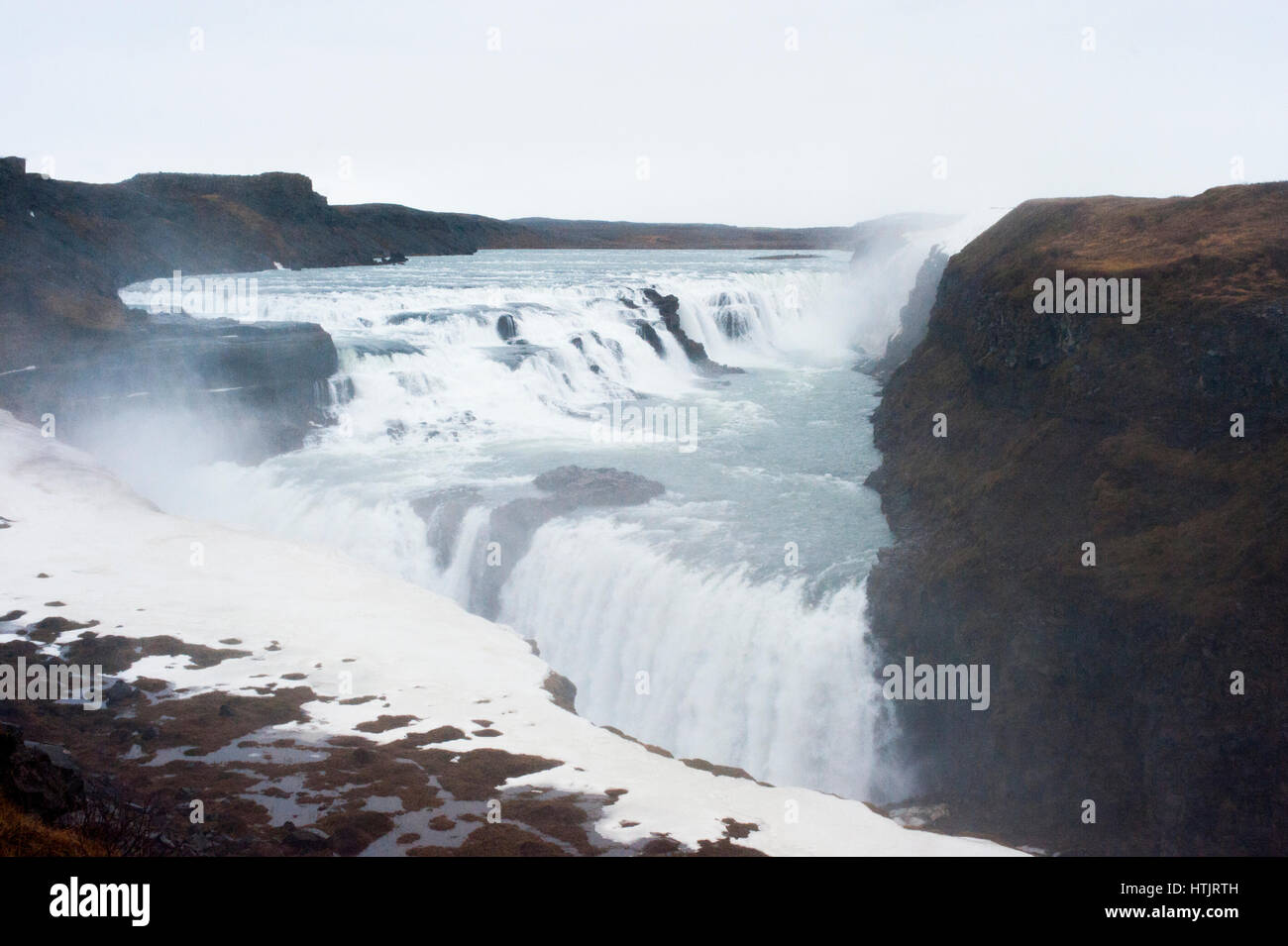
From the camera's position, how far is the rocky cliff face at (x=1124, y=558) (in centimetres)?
1106

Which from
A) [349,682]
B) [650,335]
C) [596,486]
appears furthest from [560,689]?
[650,335]

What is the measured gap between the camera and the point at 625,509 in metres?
20.6

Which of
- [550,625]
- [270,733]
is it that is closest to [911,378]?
[550,625]

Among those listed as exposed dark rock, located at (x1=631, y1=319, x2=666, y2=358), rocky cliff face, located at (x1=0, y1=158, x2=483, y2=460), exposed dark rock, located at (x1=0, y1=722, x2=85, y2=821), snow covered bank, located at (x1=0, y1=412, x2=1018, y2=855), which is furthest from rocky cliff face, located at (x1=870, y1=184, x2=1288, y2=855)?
exposed dark rock, located at (x1=631, y1=319, x2=666, y2=358)

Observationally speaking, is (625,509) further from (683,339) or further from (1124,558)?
(683,339)

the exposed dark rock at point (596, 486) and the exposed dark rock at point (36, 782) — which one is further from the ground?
the exposed dark rock at point (596, 486)

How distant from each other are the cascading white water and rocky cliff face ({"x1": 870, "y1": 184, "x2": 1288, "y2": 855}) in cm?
143

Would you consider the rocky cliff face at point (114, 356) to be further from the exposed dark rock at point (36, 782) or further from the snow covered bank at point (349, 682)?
the exposed dark rock at point (36, 782)

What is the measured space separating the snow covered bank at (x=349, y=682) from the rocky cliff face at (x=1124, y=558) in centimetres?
344

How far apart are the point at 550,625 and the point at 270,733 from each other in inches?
336

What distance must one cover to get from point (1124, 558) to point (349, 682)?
34.9ft

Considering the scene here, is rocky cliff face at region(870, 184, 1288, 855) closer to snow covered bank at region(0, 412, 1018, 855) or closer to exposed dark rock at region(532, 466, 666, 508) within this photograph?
snow covered bank at region(0, 412, 1018, 855)

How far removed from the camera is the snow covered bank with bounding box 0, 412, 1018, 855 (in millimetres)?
8828

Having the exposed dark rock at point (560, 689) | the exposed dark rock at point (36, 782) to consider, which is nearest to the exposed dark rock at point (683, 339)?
the exposed dark rock at point (560, 689)
